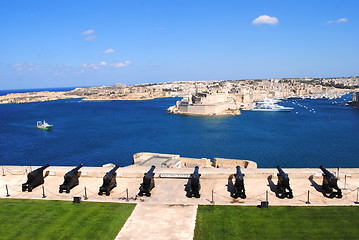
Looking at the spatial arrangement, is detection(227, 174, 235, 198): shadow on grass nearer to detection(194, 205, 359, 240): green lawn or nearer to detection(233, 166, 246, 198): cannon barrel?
detection(233, 166, 246, 198): cannon barrel

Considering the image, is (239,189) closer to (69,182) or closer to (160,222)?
(160,222)

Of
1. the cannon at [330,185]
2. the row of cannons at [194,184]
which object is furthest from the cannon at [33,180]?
the cannon at [330,185]

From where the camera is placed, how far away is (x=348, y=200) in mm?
6852

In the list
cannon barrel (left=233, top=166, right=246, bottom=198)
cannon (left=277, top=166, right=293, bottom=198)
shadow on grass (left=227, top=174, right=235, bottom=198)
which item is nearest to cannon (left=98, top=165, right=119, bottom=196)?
shadow on grass (left=227, top=174, right=235, bottom=198)

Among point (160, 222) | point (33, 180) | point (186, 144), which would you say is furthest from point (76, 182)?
point (186, 144)

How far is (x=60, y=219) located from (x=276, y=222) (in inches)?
196

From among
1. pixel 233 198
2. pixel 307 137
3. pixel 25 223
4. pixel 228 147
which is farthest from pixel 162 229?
pixel 307 137

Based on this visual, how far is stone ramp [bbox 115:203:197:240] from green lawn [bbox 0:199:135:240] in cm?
23

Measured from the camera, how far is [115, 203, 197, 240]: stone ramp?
18.7 feet

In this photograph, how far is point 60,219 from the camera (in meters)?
6.39

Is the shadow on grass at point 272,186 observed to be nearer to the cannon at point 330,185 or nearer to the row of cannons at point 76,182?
the cannon at point 330,185

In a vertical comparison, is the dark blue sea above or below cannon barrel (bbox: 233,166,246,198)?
below

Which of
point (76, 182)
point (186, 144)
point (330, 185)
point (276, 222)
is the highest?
point (330, 185)

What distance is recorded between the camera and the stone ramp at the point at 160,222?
570cm
